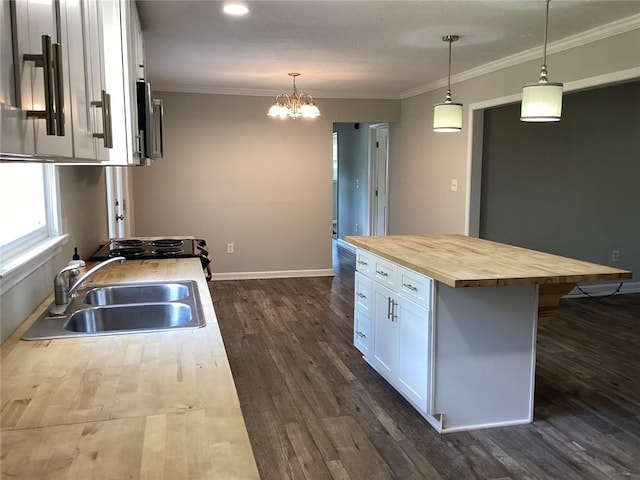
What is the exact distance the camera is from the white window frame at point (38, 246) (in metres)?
1.69

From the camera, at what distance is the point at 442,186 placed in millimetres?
5762

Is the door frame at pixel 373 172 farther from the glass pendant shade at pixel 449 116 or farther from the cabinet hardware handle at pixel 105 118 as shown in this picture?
the cabinet hardware handle at pixel 105 118

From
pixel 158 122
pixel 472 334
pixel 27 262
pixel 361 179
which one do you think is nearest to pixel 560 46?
pixel 472 334

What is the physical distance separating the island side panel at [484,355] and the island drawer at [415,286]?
0.06 meters

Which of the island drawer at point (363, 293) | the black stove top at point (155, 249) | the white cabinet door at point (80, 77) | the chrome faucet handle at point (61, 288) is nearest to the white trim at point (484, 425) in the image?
the island drawer at point (363, 293)

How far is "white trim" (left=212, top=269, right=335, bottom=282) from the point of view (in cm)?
656

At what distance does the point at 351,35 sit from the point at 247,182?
3061 mm

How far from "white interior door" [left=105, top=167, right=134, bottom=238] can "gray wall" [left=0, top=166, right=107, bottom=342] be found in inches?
17.8

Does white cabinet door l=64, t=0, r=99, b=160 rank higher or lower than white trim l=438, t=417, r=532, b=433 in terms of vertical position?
higher

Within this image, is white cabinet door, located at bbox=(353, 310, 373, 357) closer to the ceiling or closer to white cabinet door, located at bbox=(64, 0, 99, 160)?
the ceiling

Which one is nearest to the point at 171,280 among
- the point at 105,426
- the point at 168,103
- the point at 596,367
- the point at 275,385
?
the point at 275,385

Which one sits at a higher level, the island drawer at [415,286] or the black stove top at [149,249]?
the black stove top at [149,249]

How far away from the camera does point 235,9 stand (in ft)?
10.3

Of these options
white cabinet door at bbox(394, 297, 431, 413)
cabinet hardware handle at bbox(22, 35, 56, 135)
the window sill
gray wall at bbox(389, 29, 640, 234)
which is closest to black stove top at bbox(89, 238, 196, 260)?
the window sill
